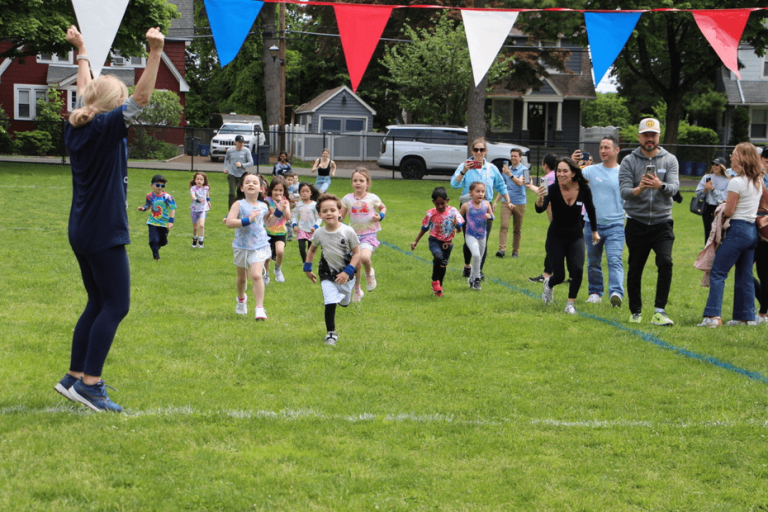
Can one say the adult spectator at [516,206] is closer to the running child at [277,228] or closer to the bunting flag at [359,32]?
the running child at [277,228]

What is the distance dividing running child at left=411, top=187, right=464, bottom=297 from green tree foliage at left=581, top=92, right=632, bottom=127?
5881cm

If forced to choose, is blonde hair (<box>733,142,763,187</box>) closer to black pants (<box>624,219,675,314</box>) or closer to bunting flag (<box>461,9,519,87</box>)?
black pants (<box>624,219,675,314</box>)

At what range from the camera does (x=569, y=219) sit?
9625mm

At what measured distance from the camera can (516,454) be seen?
16.4 ft

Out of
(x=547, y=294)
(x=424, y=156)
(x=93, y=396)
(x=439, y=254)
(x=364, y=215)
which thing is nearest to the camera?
(x=93, y=396)

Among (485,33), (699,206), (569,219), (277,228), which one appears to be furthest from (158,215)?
(699,206)

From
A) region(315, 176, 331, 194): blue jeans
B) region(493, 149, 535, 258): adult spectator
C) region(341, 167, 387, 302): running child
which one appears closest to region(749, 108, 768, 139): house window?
region(315, 176, 331, 194): blue jeans

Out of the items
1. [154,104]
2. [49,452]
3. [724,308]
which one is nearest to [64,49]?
[154,104]

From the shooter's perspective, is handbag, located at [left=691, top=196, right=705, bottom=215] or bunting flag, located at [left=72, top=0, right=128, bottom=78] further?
handbag, located at [left=691, top=196, right=705, bottom=215]

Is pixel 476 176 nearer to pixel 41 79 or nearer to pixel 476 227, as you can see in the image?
pixel 476 227

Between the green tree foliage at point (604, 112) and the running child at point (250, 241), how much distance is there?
200 feet

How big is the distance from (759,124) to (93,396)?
4841cm

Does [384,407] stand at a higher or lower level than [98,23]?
lower

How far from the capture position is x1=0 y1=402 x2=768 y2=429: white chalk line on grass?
18.0ft
